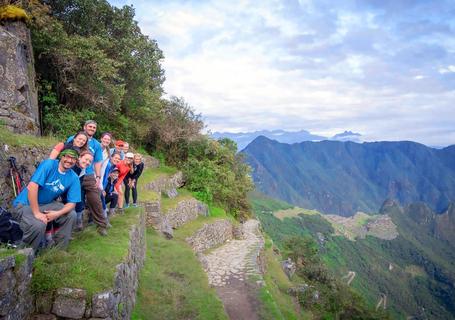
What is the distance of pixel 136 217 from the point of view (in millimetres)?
10680

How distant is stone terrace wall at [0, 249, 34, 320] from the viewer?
4.29 m

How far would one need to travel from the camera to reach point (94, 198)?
7.79m

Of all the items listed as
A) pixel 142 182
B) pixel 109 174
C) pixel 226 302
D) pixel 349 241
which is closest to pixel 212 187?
pixel 142 182

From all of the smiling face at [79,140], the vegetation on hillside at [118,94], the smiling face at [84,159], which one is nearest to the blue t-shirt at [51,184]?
the smiling face at [84,159]

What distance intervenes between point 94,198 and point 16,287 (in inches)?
130

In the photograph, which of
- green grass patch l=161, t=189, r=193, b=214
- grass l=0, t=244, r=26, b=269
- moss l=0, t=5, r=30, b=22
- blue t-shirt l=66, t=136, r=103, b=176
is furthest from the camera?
green grass patch l=161, t=189, r=193, b=214

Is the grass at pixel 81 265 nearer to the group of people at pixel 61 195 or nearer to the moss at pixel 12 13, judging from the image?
the group of people at pixel 61 195

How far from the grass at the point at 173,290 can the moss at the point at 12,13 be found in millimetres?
10982

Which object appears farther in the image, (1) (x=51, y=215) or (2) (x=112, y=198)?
(2) (x=112, y=198)

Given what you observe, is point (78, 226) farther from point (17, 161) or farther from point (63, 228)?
point (17, 161)

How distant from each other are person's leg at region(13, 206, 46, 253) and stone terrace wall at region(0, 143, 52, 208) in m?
1.42

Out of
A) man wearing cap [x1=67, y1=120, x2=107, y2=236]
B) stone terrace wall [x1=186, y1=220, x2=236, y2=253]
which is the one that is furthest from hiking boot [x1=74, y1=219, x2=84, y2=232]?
stone terrace wall [x1=186, y1=220, x2=236, y2=253]

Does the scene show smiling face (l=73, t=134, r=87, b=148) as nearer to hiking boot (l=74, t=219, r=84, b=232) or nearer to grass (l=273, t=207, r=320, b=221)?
hiking boot (l=74, t=219, r=84, b=232)

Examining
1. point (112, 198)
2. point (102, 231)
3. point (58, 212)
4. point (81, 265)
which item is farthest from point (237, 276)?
point (58, 212)
